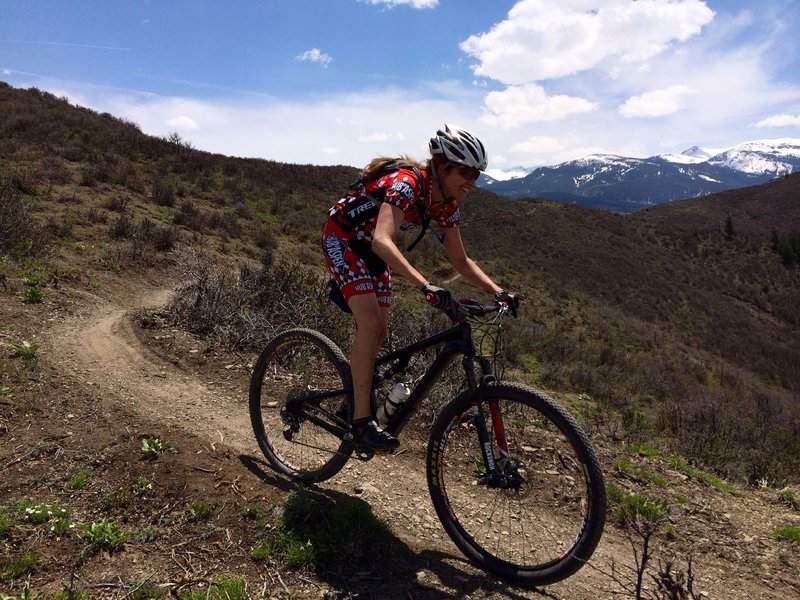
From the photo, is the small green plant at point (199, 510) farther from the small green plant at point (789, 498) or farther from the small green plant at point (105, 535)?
the small green plant at point (789, 498)

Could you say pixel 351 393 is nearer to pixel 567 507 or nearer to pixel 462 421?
pixel 462 421

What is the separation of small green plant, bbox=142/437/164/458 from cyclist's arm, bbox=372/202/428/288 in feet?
7.70

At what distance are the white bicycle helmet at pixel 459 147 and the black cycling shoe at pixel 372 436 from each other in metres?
1.85

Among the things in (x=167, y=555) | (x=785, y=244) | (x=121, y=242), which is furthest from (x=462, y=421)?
(x=785, y=244)

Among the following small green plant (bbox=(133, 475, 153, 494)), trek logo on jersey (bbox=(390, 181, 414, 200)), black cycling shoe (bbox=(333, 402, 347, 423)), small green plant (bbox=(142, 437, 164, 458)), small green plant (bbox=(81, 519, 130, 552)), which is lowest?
small green plant (bbox=(81, 519, 130, 552))

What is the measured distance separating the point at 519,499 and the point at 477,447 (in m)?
0.46

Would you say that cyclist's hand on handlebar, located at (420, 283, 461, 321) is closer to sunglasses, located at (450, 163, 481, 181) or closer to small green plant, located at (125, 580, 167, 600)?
sunglasses, located at (450, 163, 481, 181)

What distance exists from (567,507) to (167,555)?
2.70 metres

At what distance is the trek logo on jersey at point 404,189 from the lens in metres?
2.99

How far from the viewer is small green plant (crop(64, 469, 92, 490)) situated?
10.9 ft

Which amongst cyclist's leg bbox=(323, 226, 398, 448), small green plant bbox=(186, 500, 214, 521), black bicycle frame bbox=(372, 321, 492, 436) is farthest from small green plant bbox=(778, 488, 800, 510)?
small green plant bbox=(186, 500, 214, 521)

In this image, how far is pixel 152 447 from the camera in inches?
148

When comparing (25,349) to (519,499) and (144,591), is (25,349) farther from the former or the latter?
(519,499)

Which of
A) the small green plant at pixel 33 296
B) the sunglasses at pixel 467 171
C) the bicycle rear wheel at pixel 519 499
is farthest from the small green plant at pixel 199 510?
the small green plant at pixel 33 296
